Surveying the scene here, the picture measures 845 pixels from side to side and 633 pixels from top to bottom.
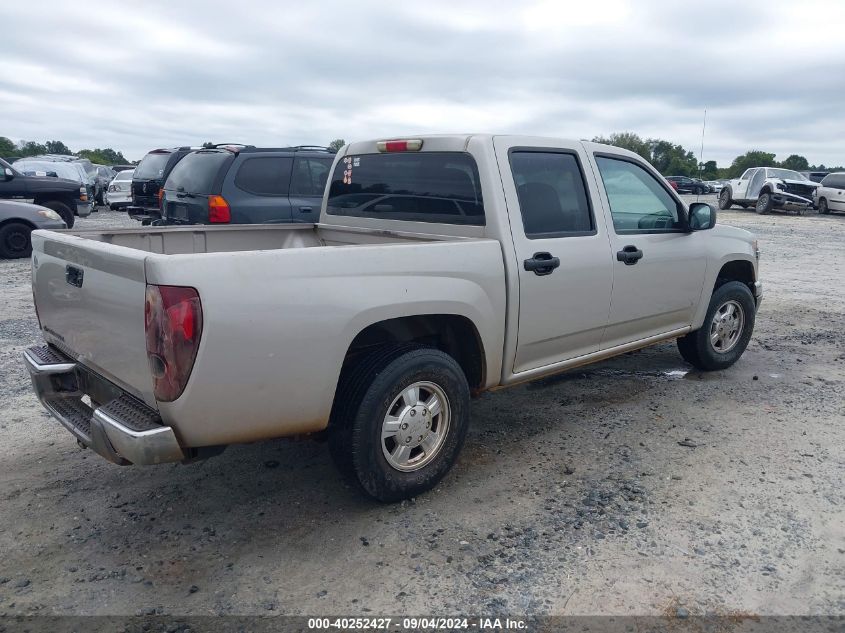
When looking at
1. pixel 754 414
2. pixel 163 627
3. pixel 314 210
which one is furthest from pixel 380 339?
pixel 314 210

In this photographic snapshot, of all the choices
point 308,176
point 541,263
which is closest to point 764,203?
point 308,176

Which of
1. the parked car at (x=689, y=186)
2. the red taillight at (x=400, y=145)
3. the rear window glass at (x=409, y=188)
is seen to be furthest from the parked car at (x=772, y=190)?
the red taillight at (x=400, y=145)

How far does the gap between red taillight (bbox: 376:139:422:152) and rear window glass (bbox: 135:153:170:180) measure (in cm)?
1195

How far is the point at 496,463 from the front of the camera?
4191 millimetres

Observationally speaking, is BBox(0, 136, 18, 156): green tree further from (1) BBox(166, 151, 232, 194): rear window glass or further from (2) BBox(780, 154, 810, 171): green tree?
(2) BBox(780, 154, 810, 171): green tree

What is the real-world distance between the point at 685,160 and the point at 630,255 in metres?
82.2

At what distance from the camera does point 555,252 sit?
4184mm

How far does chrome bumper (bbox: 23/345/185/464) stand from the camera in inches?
113

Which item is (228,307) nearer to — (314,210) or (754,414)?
(754,414)

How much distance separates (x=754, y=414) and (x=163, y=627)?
4025 mm

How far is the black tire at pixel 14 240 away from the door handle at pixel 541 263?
10.2 meters

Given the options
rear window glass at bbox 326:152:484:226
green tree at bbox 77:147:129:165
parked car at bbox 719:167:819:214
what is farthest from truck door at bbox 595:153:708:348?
green tree at bbox 77:147:129:165

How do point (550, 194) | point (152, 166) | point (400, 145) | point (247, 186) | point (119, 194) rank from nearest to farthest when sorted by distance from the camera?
point (550, 194)
point (400, 145)
point (247, 186)
point (152, 166)
point (119, 194)

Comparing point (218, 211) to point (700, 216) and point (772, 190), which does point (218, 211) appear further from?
point (772, 190)
